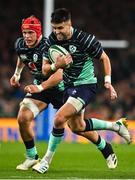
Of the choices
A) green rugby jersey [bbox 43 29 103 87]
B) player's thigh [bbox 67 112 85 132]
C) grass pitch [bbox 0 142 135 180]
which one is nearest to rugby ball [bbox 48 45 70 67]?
green rugby jersey [bbox 43 29 103 87]

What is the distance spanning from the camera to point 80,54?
12438 mm

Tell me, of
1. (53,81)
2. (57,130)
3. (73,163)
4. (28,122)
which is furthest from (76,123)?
(73,163)

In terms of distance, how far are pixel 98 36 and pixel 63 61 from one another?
14767mm

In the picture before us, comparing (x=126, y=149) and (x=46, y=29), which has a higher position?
(x=46, y=29)

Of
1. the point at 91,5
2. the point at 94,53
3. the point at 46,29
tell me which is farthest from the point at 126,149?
the point at 91,5

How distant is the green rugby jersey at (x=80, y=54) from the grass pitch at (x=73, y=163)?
4.25ft

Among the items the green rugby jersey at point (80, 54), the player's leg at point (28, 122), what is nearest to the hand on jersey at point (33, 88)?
the green rugby jersey at point (80, 54)

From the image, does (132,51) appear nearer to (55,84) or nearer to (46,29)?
(46,29)

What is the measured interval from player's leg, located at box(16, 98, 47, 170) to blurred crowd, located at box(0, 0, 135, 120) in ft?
35.4

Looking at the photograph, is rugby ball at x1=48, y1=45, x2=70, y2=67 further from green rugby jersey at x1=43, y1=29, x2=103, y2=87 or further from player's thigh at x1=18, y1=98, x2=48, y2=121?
player's thigh at x1=18, y1=98, x2=48, y2=121

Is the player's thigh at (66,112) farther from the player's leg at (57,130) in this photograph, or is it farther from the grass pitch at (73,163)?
the grass pitch at (73,163)

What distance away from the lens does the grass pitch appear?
39.2 ft

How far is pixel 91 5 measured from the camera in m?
27.6

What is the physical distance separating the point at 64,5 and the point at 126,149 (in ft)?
34.2
